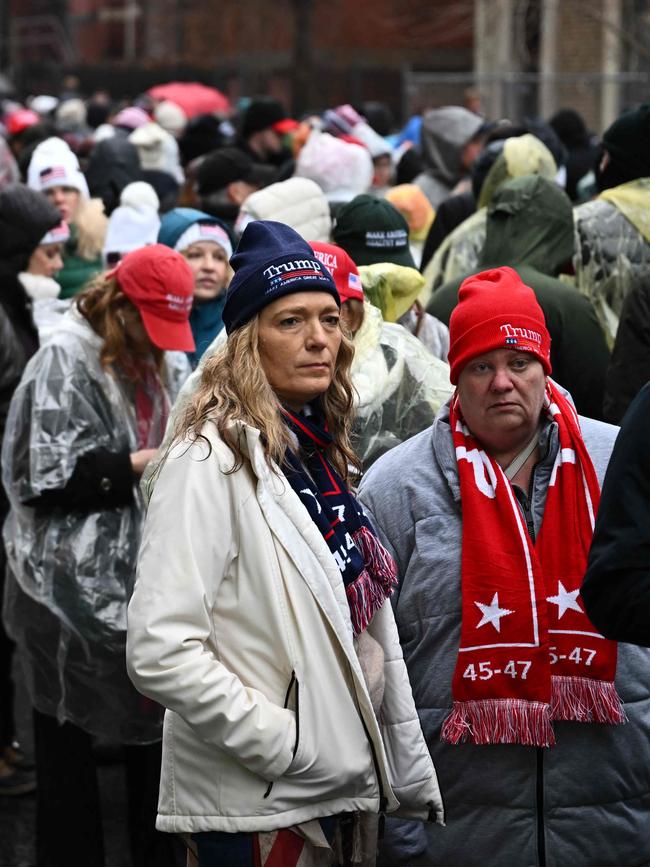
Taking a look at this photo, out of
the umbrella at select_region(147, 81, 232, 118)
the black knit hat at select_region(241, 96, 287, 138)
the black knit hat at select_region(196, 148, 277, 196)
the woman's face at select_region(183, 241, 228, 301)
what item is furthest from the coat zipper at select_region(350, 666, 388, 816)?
the umbrella at select_region(147, 81, 232, 118)

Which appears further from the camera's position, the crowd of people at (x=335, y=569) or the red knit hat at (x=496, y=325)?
the red knit hat at (x=496, y=325)

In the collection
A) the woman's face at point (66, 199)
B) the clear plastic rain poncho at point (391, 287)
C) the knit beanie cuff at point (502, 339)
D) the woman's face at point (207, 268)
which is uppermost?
the knit beanie cuff at point (502, 339)

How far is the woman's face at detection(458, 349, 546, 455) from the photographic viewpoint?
3.67 m

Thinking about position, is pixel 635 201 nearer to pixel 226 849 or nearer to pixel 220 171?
pixel 220 171

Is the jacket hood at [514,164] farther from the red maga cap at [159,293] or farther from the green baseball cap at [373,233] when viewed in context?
the red maga cap at [159,293]

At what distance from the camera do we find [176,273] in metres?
5.07

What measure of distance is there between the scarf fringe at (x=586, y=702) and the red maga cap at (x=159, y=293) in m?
2.04

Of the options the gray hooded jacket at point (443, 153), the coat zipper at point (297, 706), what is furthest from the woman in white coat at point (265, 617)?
the gray hooded jacket at point (443, 153)

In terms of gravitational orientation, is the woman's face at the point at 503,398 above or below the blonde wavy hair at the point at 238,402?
below

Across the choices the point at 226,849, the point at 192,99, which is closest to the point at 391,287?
the point at 226,849

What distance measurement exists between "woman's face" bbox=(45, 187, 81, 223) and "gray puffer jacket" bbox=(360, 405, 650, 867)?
5.04 metres

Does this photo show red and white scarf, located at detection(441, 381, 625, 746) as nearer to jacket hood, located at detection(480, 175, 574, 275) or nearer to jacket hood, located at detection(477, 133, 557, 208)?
jacket hood, located at detection(480, 175, 574, 275)

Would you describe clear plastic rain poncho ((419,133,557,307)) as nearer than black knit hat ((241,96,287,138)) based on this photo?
Yes

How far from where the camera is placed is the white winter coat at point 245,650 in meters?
3.03
